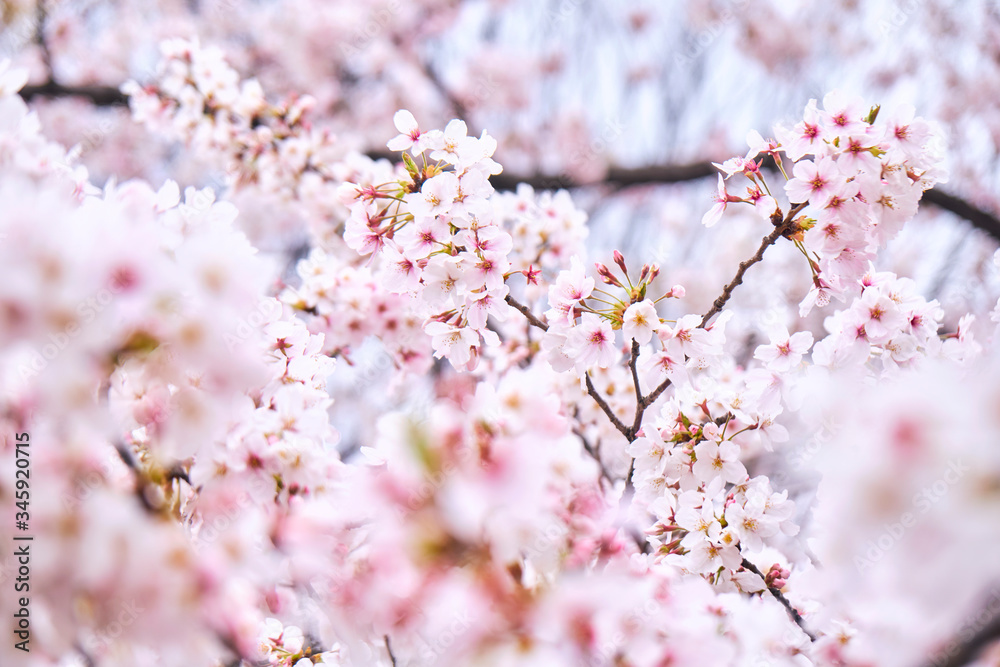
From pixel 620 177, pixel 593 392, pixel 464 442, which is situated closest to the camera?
pixel 464 442

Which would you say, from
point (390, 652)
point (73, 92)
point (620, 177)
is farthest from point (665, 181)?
point (73, 92)

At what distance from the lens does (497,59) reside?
7.23m

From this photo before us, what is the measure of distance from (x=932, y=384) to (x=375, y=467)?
2.93 feet

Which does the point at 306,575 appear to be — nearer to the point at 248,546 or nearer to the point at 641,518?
the point at 248,546

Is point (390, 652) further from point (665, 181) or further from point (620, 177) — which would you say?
point (620, 177)

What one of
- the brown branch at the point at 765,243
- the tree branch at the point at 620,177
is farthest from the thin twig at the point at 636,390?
the tree branch at the point at 620,177

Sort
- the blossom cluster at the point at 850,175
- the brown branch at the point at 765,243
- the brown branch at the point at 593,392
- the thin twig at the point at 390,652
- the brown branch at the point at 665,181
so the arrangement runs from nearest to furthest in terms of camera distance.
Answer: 1. the thin twig at the point at 390,652
2. the blossom cluster at the point at 850,175
3. the brown branch at the point at 765,243
4. the brown branch at the point at 593,392
5. the brown branch at the point at 665,181

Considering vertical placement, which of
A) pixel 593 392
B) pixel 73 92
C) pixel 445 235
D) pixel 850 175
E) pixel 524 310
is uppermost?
pixel 850 175

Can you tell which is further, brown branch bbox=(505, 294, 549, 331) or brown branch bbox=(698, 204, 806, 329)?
brown branch bbox=(505, 294, 549, 331)

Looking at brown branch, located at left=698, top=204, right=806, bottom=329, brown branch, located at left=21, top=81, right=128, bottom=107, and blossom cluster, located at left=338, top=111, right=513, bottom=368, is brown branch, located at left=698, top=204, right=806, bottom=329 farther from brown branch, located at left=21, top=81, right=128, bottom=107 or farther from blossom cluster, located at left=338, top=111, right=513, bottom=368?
brown branch, located at left=21, top=81, right=128, bottom=107

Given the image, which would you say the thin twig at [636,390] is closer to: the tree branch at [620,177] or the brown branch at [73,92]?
the tree branch at [620,177]

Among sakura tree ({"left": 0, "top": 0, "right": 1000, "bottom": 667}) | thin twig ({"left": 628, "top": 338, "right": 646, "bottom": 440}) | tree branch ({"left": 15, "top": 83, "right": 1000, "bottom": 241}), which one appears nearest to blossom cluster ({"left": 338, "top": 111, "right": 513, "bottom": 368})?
sakura tree ({"left": 0, "top": 0, "right": 1000, "bottom": 667})

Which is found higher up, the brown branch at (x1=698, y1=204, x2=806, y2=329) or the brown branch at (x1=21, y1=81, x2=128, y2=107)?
the brown branch at (x1=698, y1=204, x2=806, y2=329)

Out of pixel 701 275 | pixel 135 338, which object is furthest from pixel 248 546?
pixel 701 275
